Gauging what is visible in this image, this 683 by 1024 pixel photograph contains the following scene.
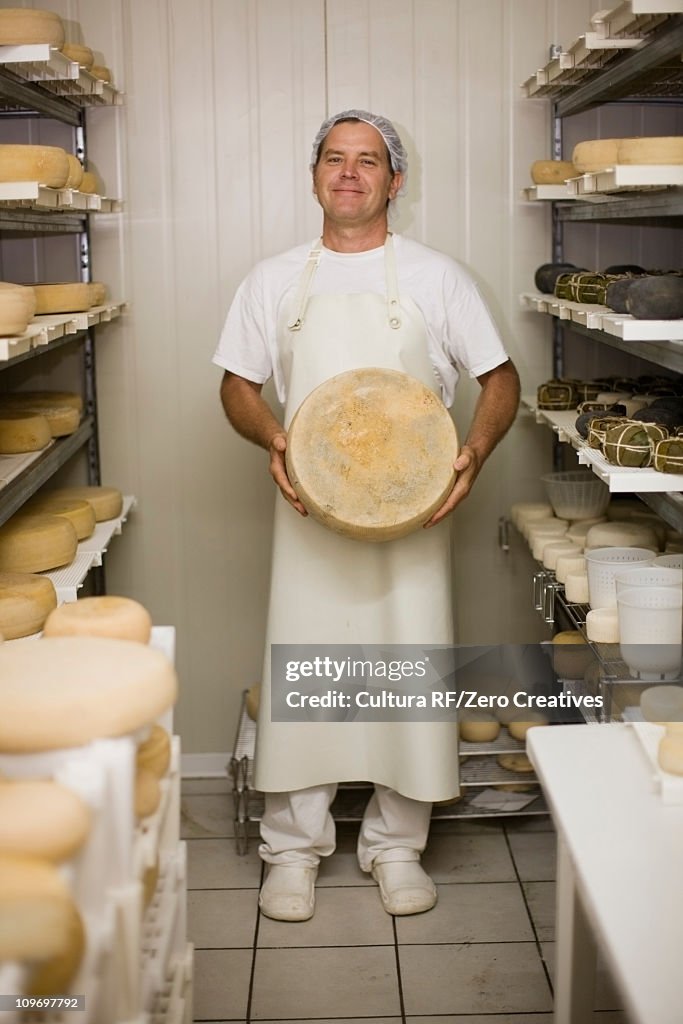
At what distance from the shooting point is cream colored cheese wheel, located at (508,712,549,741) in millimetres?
3576

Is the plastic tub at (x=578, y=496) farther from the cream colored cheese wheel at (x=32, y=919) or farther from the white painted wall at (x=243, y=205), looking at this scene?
the cream colored cheese wheel at (x=32, y=919)

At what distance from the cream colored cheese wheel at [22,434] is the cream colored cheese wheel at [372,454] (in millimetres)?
701

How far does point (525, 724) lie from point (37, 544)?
58.1 inches

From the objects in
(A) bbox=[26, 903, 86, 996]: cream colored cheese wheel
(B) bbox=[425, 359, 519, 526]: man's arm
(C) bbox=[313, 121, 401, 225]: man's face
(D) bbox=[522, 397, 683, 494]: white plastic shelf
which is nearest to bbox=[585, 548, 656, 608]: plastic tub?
(D) bbox=[522, 397, 683, 494]: white plastic shelf

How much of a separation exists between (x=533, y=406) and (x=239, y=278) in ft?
3.14

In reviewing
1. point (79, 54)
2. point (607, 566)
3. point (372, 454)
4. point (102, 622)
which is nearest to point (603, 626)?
point (607, 566)

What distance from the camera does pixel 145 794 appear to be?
149cm

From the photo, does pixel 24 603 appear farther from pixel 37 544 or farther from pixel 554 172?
pixel 554 172

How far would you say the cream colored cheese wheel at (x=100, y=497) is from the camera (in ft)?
11.5

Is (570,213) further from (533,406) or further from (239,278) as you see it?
(239,278)

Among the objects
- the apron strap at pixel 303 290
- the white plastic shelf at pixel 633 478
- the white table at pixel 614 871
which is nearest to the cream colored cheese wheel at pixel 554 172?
the apron strap at pixel 303 290

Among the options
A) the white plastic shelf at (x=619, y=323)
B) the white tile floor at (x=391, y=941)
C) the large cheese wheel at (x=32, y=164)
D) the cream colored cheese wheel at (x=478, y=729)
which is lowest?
the white tile floor at (x=391, y=941)

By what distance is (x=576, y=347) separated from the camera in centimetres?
382

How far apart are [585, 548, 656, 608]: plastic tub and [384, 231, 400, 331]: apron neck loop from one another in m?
0.72
